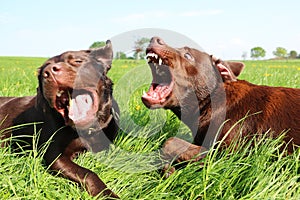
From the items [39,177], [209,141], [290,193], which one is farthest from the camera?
[209,141]

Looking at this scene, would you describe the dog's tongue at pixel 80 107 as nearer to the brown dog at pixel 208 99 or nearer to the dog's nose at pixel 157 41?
the brown dog at pixel 208 99

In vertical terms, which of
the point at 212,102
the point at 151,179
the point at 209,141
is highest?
the point at 212,102

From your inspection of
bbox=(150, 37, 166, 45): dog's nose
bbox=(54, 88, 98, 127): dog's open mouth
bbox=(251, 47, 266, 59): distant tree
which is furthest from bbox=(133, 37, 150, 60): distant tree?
bbox=(251, 47, 266, 59): distant tree

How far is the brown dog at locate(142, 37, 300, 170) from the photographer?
10.9 ft

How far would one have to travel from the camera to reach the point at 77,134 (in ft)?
11.6

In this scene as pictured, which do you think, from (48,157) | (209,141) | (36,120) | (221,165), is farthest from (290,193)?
(36,120)

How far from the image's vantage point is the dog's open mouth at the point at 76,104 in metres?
3.29

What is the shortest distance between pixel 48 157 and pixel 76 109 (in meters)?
0.51

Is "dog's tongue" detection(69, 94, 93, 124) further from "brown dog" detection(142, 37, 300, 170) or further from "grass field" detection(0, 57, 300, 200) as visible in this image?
"brown dog" detection(142, 37, 300, 170)

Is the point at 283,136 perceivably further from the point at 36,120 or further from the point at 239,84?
the point at 36,120

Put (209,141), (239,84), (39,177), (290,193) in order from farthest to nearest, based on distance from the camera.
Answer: (239,84) < (209,141) < (39,177) < (290,193)

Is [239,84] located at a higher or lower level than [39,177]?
higher

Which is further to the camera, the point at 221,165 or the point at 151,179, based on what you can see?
the point at 151,179

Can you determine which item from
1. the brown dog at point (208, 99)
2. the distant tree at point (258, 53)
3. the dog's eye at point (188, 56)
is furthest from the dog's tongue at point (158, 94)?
the distant tree at point (258, 53)
